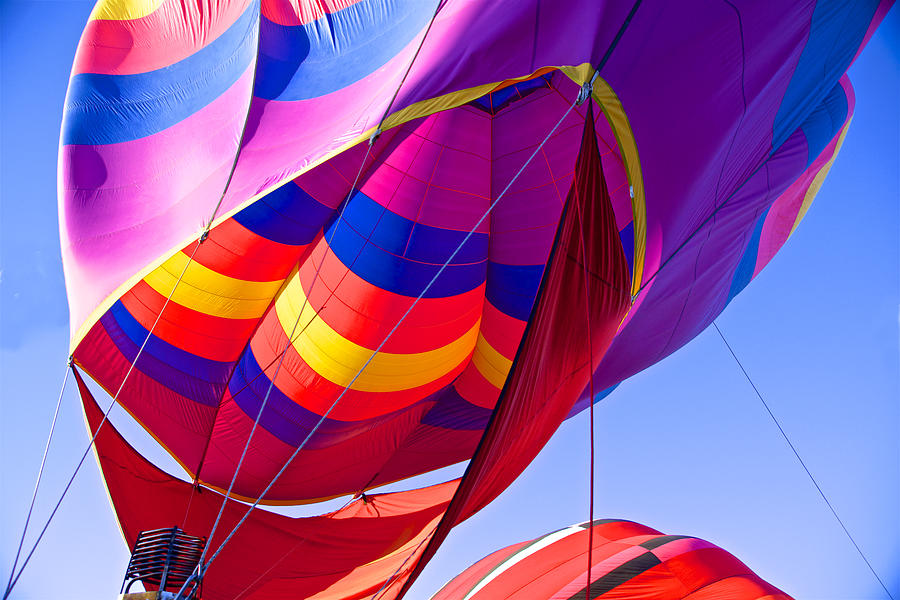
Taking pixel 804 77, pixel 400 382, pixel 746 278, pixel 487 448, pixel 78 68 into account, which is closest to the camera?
pixel 487 448

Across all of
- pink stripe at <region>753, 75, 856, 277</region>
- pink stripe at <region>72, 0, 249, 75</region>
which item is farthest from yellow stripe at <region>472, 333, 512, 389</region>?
pink stripe at <region>72, 0, 249, 75</region>

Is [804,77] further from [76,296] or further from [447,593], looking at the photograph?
[447,593]

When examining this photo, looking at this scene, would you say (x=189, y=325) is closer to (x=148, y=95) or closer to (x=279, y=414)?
(x=279, y=414)

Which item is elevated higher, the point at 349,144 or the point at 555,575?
the point at 349,144

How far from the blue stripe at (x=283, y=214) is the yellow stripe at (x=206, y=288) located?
451 mm

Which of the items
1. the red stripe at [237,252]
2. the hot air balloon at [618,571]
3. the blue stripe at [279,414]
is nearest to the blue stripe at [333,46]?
the red stripe at [237,252]

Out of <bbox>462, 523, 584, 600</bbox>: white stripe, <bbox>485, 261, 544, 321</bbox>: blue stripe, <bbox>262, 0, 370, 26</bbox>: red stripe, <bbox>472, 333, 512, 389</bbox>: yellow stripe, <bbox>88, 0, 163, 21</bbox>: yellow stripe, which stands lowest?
<bbox>462, 523, 584, 600</bbox>: white stripe

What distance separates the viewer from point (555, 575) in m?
5.49

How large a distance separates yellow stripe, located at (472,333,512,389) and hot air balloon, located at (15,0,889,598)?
0.03m

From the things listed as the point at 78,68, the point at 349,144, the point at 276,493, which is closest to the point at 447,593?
the point at 276,493

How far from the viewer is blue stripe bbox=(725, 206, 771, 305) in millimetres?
6112

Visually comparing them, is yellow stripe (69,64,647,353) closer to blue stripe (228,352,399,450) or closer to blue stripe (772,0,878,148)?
blue stripe (772,0,878,148)

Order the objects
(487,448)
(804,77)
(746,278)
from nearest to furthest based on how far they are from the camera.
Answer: (487,448), (804,77), (746,278)

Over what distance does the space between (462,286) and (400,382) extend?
3.34 feet
